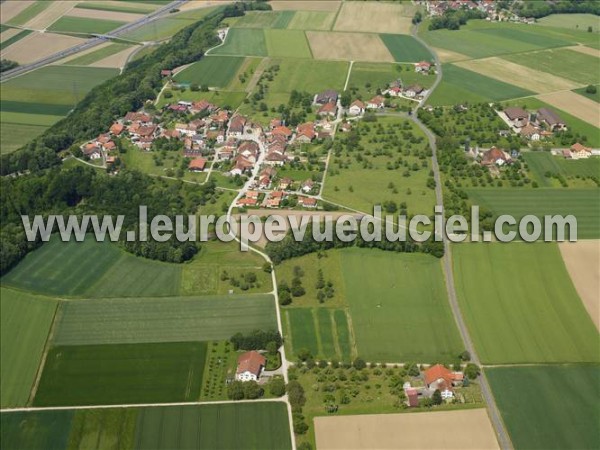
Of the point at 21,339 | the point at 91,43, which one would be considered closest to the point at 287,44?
the point at 91,43

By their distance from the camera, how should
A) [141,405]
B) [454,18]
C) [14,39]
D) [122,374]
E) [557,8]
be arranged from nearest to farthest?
[141,405] → [122,374] → [14,39] → [454,18] → [557,8]

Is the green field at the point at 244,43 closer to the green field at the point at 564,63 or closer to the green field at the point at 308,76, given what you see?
the green field at the point at 308,76

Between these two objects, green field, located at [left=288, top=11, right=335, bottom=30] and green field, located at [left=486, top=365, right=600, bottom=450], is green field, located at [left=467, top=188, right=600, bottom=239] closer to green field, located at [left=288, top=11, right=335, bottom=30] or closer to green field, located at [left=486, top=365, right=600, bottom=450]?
green field, located at [left=486, top=365, right=600, bottom=450]

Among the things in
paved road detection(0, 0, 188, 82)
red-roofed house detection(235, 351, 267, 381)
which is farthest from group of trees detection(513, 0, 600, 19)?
red-roofed house detection(235, 351, 267, 381)

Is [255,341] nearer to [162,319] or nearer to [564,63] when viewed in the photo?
[162,319]

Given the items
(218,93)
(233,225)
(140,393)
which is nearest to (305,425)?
(140,393)

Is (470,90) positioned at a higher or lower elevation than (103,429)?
higher
